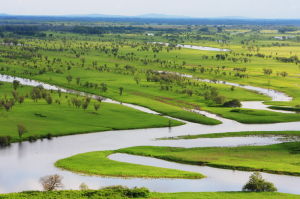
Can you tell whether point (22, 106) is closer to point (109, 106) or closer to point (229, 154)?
point (109, 106)

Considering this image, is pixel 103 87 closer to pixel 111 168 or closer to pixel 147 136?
pixel 147 136

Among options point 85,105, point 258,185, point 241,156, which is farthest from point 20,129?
point 258,185

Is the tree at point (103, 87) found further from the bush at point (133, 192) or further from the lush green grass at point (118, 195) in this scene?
the lush green grass at point (118, 195)

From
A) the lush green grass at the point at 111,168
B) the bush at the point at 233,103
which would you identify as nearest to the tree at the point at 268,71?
the bush at the point at 233,103

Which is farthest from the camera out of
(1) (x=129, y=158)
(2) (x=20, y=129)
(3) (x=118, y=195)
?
(2) (x=20, y=129)

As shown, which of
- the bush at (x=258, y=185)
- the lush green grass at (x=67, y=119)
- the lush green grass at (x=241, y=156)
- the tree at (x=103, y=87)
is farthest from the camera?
the tree at (x=103, y=87)
